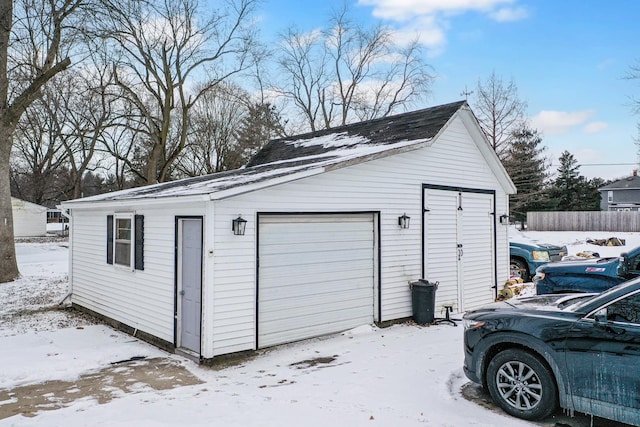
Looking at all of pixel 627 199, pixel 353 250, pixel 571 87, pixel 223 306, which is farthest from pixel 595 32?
pixel 627 199

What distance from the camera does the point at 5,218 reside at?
14141 millimetres

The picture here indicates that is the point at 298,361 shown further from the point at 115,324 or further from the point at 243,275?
the point at 115,324

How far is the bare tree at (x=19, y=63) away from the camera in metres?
13.0

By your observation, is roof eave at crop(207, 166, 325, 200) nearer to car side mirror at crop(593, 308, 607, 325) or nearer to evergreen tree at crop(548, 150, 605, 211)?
car side mirror at crop(593, 308, 607, 325)

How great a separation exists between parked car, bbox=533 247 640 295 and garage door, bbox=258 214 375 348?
10.6ft

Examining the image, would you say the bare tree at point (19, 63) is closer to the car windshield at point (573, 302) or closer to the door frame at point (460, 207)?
the door frame at point (460, 207)

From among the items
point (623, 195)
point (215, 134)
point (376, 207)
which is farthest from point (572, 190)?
point (376, 207)

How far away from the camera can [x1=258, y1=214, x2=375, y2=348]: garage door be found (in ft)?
22.7

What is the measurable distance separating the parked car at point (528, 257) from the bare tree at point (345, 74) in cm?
2282

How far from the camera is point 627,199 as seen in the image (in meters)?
43.6

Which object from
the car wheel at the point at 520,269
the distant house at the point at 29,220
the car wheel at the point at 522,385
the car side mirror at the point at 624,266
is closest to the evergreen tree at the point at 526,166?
the car wheel at the point at 520,269

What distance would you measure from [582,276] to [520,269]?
559 cm

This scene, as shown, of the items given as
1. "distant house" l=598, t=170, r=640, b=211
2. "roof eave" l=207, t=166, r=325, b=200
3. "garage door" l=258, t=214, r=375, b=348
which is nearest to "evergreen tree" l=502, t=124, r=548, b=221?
"distant house" l=598, t=170, r=640, b=211

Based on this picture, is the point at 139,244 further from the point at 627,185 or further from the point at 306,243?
the point at 627,185
